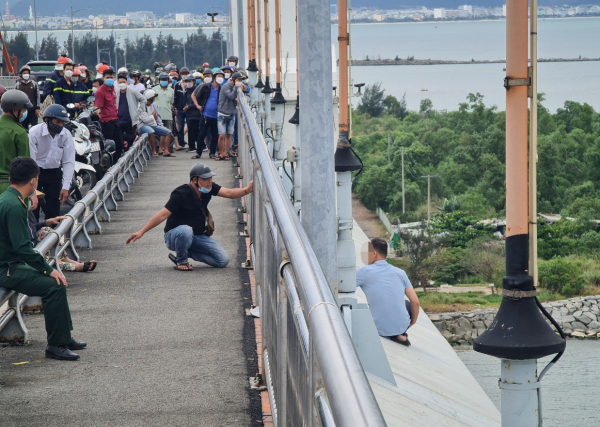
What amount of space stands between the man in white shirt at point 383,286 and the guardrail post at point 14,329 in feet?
16.0

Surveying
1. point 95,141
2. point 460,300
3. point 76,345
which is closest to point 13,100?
point 76,345

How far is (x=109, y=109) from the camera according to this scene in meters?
18.4

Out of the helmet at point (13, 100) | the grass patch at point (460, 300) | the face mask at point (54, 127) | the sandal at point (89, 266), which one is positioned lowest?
the grass patch at point (460, 300)

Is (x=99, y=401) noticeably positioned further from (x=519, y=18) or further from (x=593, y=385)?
(x=593, y=385)

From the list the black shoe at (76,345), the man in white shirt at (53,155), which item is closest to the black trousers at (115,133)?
the man in white shirt at (53,155)

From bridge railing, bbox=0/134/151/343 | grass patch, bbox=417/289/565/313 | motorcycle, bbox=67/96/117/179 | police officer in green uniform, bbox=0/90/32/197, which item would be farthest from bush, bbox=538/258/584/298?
police officer in green uniform, bbox=0/90/32/197

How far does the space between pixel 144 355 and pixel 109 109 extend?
11.1 meters

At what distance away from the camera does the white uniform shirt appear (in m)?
11.4

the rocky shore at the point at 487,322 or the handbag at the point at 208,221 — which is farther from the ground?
the handbag at the point at 208,221

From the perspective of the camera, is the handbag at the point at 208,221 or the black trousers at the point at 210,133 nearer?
the handbag at the point at 208,221

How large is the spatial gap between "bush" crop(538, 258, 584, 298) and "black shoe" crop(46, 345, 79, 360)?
7583 cm

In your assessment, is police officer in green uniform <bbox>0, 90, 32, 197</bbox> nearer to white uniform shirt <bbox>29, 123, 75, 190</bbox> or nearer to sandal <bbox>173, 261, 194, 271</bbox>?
white uniform shirt <bbox>29, 123, 75, 190</bbox>

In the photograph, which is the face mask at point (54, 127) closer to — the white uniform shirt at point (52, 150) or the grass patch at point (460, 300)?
the white uniform shirt at point (52, 150)

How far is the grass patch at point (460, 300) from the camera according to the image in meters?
74.8
